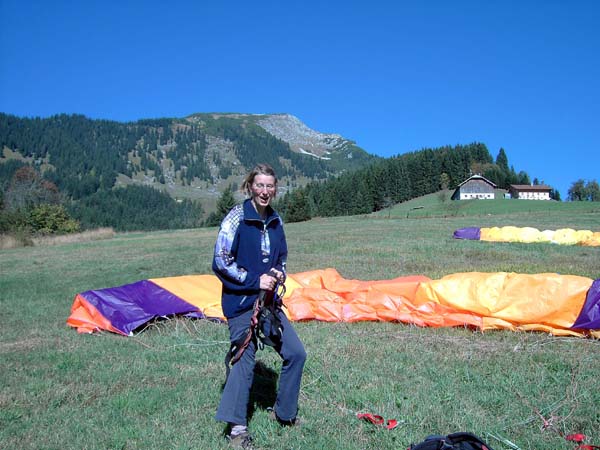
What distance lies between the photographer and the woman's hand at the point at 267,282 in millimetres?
3580

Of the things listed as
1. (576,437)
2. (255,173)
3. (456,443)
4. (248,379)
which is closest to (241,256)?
(255,173)

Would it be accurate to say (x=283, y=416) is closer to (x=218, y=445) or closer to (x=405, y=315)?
(x=218, y=445)

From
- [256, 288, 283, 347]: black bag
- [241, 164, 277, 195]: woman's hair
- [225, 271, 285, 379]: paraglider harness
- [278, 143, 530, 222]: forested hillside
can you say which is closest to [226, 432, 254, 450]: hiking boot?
[225, 271, 285, 379]: paraglider harness

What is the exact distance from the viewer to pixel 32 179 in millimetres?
78438

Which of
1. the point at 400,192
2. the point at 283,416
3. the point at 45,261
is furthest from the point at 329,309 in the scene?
the point at 400,192

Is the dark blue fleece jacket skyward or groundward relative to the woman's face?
groundward

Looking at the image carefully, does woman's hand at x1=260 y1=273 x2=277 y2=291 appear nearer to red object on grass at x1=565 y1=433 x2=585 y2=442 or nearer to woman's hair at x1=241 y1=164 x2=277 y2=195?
woman's hair at x1=241 y1=164 x2=277 y2=195

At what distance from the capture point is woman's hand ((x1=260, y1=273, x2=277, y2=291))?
3.58 meters

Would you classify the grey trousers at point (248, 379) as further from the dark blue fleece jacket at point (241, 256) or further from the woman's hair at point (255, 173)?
the woman's hair at point (255, 173)

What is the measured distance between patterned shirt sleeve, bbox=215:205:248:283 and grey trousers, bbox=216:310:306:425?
34 cm

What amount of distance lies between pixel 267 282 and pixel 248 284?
6.2 inches

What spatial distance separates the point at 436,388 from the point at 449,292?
9.10ft

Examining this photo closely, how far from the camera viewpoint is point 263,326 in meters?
3.73

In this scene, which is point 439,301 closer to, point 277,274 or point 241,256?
point 277,274
